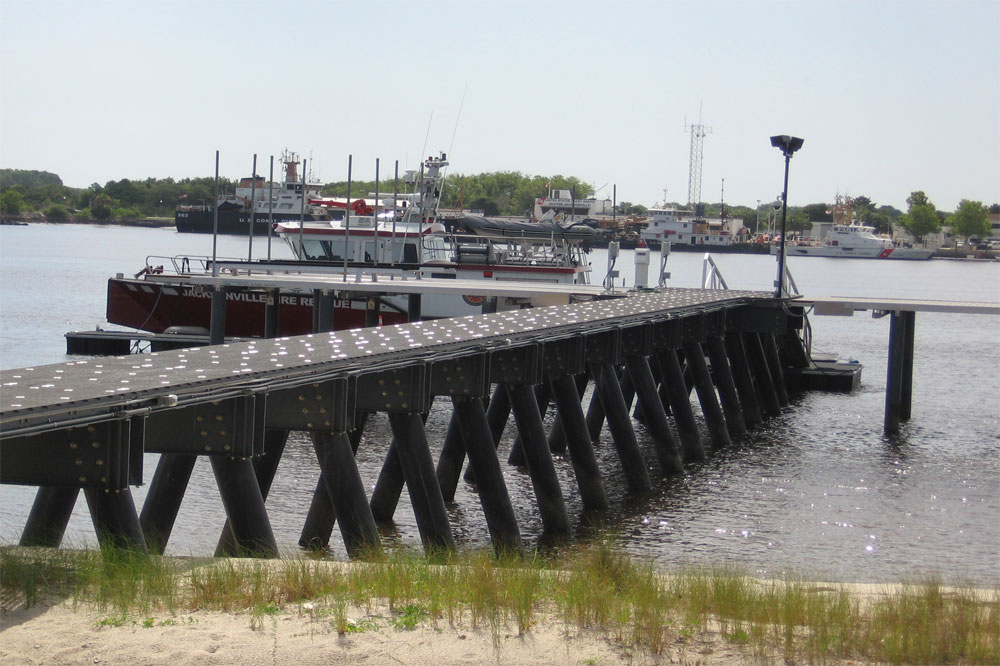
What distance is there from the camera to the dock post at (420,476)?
1149 cm

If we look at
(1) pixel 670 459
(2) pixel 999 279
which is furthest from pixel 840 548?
(2) pixel 999 279

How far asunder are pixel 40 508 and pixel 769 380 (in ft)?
64.7

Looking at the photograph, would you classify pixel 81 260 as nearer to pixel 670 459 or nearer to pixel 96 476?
pixel 670 459

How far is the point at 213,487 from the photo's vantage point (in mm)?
16797

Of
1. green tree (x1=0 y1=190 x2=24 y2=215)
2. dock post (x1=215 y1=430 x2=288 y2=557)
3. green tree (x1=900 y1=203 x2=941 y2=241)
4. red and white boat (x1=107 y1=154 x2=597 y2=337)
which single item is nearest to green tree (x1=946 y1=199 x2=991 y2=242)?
green tree (x1=900 y1=203 x2=941 y2=241)

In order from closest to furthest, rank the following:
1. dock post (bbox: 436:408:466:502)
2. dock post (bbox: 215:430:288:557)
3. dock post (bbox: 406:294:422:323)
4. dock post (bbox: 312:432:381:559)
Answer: dock post (bbox: 312:432:381:559) < dock post (bbox: 215:430:288:557) < dock post (bbox: 436:408:466:502) < dock post (bbox: 406:294:422:323)

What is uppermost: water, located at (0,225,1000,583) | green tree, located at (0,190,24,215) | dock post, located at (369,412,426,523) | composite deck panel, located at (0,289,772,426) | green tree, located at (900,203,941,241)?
green tree, located at (900,203,941,241)

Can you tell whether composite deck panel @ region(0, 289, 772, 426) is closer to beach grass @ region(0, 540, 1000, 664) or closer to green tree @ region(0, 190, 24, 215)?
beach grass @ region(0, 540, 1000, 664)

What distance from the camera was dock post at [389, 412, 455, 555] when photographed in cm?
1149

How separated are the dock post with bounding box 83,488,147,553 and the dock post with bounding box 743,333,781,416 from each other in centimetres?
2022

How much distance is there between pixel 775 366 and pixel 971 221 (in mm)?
176398

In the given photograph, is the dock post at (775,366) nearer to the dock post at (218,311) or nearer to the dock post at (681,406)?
the dock post at (681,406)

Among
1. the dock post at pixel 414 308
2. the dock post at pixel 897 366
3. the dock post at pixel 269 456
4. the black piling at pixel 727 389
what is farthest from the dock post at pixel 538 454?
the dock post at pixel 414 308

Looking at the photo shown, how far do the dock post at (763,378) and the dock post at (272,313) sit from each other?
11.5m
